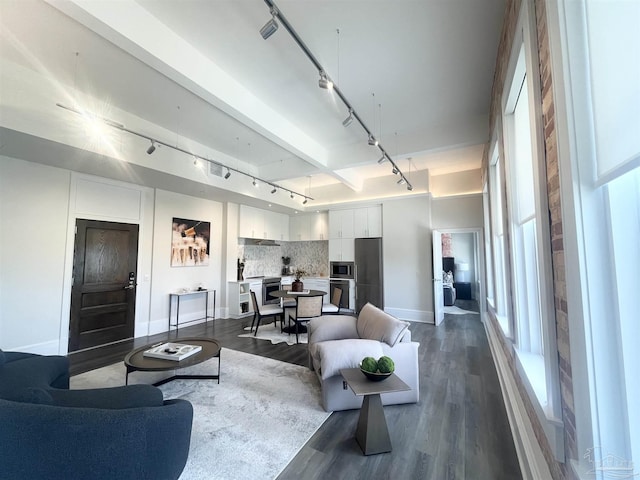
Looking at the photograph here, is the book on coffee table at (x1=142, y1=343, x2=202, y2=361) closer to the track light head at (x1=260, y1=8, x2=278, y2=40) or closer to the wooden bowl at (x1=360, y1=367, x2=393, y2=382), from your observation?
the wooden bowl at (x1=360, y1=367, x2=393, y2=382)

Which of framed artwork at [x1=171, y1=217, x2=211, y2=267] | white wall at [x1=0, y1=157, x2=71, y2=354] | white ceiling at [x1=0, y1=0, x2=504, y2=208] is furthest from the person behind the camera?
framed artwork at [x1=171, y1=217, x2=211, y2=267]

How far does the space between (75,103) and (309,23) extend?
3.24 metres

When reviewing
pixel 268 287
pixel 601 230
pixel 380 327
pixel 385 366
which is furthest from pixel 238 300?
pixel 601 230

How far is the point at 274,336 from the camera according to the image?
5.00 meters

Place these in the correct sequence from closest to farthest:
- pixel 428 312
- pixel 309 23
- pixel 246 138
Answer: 1. pixel 309 23
2. pixel 246 138
3. pixel 428 312

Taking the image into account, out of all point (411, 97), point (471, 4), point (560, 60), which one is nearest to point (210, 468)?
point (560, 60)

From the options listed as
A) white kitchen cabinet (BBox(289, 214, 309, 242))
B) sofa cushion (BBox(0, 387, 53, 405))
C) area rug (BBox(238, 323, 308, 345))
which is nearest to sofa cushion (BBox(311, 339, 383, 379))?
sofa cushion (BBox(0, 387, 53, 405))

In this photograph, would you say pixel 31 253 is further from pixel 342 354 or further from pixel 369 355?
pixel 369 355

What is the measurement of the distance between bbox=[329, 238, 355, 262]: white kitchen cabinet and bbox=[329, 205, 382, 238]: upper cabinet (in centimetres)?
14

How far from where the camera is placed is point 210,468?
1892 mm

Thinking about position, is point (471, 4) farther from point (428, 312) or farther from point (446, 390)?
point (428, 312)

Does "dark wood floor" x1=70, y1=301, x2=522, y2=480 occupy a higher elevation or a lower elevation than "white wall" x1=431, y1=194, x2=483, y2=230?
lower

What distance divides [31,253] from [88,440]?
4.04 m

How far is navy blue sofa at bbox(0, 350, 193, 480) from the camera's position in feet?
4.13
